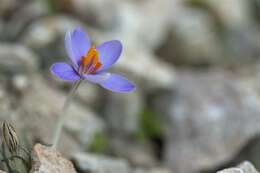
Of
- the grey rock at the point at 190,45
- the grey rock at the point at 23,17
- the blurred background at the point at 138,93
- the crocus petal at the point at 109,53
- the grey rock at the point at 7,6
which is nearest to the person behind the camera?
the crocus petal at the point at 109,53

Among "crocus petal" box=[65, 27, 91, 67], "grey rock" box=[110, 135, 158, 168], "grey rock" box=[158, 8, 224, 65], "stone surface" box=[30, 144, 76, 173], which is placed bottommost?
"grey rock" box=[110, 135, 158, 168]

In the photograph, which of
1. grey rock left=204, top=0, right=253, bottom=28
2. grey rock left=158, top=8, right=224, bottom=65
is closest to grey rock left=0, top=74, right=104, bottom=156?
grey rock left=158, top=8, right=224, bottom=65

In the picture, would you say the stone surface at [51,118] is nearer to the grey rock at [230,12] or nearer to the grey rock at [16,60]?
the grey rock at [16,60]

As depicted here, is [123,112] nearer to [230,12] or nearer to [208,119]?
[208,119]

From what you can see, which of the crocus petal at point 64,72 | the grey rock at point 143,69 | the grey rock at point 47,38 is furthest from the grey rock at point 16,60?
the crocus petal at point 64,72

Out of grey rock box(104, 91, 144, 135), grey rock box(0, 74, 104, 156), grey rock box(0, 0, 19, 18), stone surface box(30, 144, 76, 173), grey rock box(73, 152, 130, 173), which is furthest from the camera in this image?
grey rock box(0, 0, 19, 18)

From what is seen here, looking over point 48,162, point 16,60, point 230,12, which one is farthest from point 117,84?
point 230,12

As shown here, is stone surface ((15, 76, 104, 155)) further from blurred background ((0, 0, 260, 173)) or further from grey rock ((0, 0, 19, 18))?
grey rock ((0, 0, 19, 18))
